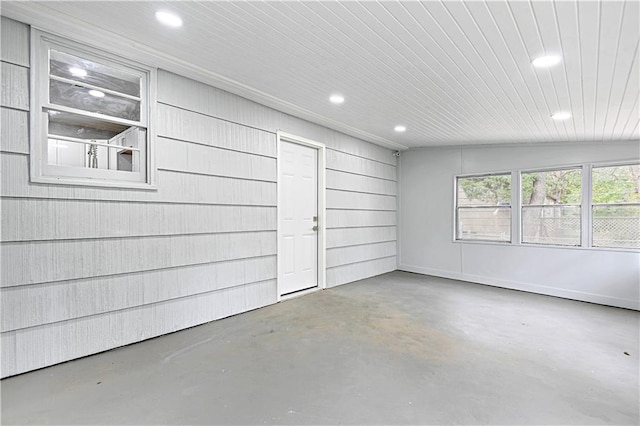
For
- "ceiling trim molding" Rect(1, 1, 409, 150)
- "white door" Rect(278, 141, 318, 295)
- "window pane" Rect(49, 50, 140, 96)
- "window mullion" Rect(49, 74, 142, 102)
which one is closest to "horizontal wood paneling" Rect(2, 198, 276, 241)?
"white door" Rect(278, 141, 318, 295)

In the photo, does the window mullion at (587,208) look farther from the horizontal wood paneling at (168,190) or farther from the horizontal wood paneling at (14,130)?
the horizontal wood paneling at (14,130)

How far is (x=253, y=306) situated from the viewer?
4.03m

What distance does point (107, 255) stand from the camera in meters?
2.80

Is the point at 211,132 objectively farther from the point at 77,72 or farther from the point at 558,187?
the point at 558,187

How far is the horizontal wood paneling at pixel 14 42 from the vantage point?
231 cm

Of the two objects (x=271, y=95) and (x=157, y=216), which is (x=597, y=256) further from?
(x=157, y=216)

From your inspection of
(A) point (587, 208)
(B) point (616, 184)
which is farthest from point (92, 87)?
(B) point (616, 184)

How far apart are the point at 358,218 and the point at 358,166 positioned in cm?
101

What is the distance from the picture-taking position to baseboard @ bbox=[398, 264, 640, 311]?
440 centimetres

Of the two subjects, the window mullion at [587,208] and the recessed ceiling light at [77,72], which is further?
the window mullion at [587,208]

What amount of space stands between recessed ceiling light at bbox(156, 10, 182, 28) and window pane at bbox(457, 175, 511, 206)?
218 inches

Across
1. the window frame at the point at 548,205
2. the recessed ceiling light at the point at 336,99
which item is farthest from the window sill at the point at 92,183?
the window frame at the point at 548,205

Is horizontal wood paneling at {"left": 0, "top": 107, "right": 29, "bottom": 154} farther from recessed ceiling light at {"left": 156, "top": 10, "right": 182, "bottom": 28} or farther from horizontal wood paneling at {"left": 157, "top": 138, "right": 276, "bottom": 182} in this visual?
recessed ceiling light at {"left": 156, "top": 10, "right": 182, "bottom": 28}

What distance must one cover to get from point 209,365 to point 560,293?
5.31 m
